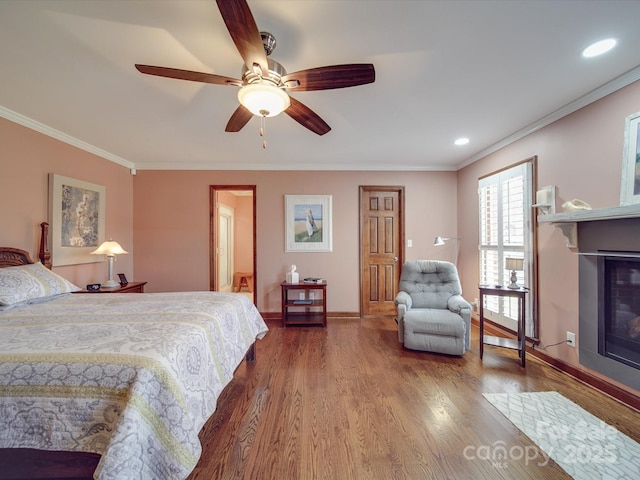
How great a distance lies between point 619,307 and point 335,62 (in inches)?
115

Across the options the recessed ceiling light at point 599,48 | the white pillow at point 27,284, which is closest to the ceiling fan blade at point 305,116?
the recessed ceiling light at point 599,48

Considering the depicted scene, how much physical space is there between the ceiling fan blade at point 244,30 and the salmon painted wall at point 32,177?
2838mm

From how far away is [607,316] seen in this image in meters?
2.12

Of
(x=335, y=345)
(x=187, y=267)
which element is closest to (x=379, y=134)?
(x=335, y=345)

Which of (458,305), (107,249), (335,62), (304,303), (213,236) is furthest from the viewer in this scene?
(213,236)

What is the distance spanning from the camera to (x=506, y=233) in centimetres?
319

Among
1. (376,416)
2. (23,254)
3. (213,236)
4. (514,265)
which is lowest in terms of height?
(376,416)

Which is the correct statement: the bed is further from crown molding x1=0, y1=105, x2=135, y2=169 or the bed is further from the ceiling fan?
crown molding x1=0, y1=105, x2=135, y2=169

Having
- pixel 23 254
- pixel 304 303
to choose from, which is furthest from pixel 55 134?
pixel 304 303

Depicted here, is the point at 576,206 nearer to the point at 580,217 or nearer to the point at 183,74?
the point at 580,217

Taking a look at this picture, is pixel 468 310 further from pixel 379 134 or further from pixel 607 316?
pixel 379 134

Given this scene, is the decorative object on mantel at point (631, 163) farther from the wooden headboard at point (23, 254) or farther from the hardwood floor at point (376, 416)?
the wooden headboard at point (23, 254)

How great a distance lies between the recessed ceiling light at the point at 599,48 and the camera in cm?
163

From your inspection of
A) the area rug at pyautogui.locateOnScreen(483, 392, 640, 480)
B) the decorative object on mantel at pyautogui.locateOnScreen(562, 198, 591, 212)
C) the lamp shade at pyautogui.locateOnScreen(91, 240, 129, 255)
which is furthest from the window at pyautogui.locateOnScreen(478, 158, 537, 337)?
the lamp shade at pyautogui.locateOnScreen(91, 240, 129, 255)
